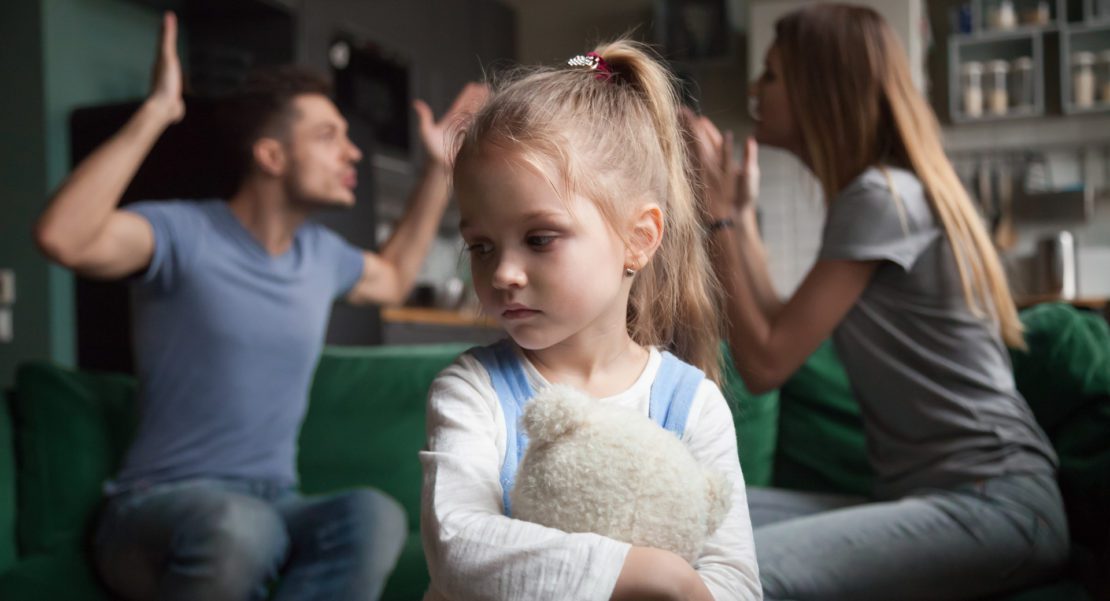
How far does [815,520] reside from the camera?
3.96 feet

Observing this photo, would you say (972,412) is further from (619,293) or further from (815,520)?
(619,293)

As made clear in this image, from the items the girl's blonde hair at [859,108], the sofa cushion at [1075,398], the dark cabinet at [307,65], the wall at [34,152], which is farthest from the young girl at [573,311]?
the wall at [34,152]

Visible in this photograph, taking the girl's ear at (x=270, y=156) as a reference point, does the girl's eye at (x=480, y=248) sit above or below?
below

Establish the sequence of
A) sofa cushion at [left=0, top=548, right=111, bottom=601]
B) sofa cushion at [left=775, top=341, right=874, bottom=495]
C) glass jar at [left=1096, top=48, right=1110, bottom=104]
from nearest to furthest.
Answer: sofa cushion at [left=0, top=548, right=111, bottom=601]
sofa cushion at [left=775, top=341, right=874, bottom=495]
glass jar at [left=1096, top=48, right=1110, bottom=104]

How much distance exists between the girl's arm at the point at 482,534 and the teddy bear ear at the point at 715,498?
0.06 m

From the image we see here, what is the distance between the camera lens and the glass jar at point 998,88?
459cm

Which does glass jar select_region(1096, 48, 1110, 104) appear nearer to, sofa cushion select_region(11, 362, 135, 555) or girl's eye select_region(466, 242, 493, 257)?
sofa cushion select_region(11, 362, 135, 555)

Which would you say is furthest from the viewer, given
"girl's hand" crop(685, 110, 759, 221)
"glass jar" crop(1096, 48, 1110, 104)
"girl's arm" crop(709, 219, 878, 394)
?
"glass jar" crop(1096, 48, 1110, 104)

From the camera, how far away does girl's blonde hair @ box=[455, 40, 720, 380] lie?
2.25 ft

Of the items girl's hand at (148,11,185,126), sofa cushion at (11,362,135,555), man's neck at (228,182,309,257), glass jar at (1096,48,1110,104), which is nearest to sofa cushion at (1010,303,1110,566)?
man's neck at (228,182,309,257)

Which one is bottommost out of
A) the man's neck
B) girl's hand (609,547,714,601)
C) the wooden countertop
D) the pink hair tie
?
the wooden countertop

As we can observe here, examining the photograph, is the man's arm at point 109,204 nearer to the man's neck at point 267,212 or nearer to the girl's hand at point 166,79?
the girl's hand at point 166,79

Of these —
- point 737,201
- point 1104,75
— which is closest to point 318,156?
point 737,201

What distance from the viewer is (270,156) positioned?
1813 mm
